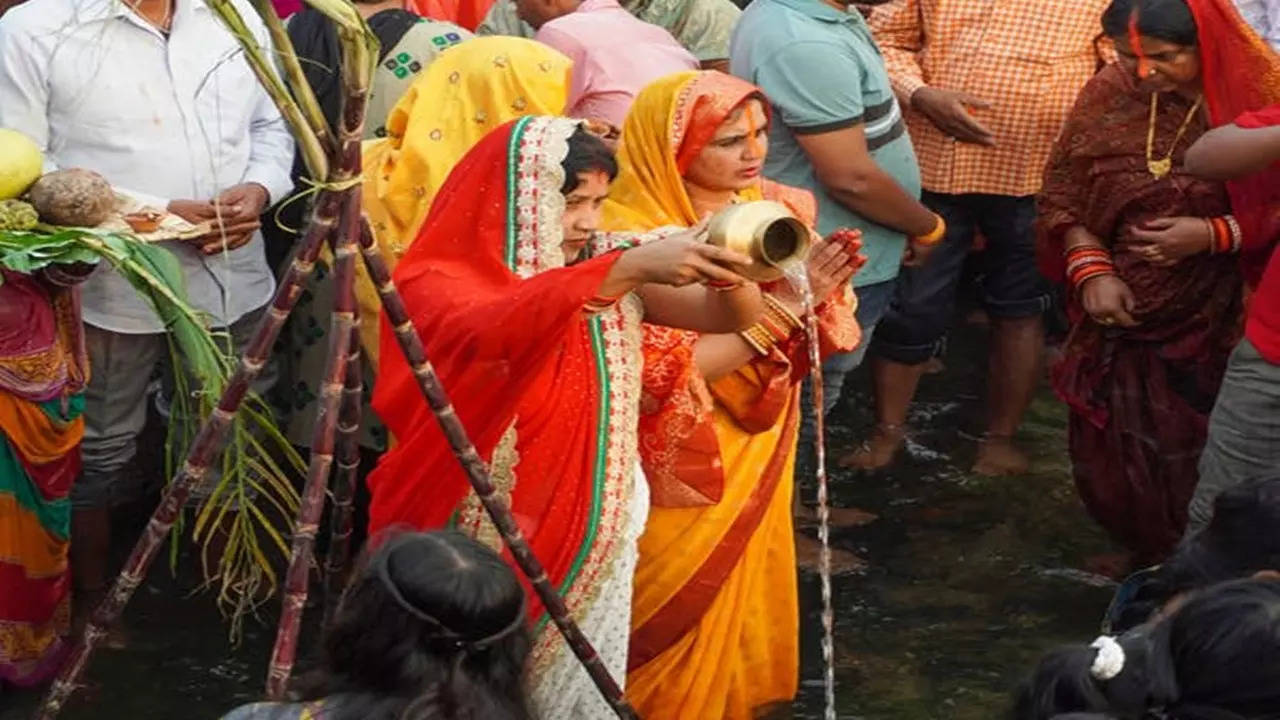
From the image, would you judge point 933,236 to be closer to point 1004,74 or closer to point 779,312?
point 1004,74

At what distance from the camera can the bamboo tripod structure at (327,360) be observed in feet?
12.5

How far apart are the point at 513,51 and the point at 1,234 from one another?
4.52ft

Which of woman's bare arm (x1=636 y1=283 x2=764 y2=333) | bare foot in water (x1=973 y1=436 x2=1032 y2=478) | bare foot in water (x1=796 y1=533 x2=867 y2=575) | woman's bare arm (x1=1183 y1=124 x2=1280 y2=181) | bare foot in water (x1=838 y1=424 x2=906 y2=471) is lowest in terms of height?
bare foot in water (x1=973 y1=436 x2=1032 y2=478)

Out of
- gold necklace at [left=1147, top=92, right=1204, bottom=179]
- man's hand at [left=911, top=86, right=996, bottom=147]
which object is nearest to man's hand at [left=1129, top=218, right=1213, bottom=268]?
gold necklace at [left=1147, top=92, right=1204, bottom=179]

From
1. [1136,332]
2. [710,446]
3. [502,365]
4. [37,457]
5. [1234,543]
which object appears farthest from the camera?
[1136,332]

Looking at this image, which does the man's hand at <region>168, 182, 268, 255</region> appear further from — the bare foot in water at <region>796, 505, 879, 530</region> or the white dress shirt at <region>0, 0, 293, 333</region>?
the bare foot in water at <region>796, 505, 879, 530</region>

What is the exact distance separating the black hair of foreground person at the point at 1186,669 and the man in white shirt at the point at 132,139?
3.09 metres

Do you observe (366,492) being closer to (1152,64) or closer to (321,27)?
(321,27)

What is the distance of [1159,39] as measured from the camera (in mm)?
5523

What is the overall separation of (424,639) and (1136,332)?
328 centimetres

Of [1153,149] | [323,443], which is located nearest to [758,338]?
[323,443]

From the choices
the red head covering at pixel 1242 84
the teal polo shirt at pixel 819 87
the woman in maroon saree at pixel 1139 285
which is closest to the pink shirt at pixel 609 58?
the teal polo shirt at pixel 819 87

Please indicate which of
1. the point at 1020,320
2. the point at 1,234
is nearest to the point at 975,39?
the point at 1020,320

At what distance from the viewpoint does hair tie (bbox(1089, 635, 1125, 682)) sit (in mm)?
2975
